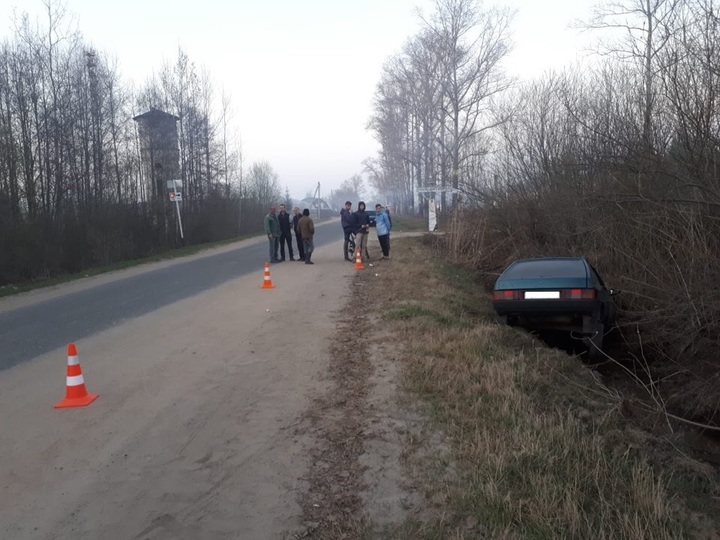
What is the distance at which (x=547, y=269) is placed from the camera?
386 inches

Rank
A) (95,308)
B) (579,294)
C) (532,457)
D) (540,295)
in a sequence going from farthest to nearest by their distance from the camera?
(95,308)
(540,295)
(579,294)
(532,457)

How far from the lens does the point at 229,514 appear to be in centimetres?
381

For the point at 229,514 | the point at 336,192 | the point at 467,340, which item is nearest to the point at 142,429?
the point at 229,514

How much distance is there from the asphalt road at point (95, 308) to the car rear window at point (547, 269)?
6577mm

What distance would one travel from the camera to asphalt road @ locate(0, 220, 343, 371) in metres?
8.77

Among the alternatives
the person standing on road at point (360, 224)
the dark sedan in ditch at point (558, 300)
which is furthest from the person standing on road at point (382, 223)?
the dark sedan in ditch at point (558, 300)

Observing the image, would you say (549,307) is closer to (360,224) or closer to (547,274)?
(547,274)

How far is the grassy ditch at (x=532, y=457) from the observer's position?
3.59 metres

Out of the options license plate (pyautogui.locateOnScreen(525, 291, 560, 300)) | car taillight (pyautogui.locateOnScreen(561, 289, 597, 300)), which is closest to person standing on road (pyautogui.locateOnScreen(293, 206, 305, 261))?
license plate (pyautogui.locateOnScreen(525, 291, 560, 300))

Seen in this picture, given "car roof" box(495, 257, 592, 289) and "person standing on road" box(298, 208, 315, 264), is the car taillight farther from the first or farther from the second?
"person standing on road" box(298, 208, 315, 264)

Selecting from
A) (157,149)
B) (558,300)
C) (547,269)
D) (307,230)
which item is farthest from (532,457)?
(157,149)

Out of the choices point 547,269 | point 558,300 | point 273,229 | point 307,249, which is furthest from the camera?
point 273,229

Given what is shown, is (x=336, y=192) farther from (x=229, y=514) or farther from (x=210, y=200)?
(x=229, y=514)

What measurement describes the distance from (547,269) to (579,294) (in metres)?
0.83
